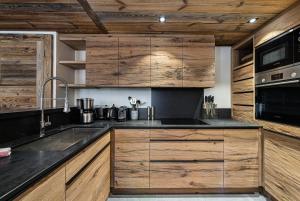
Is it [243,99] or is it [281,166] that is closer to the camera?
[281,166]

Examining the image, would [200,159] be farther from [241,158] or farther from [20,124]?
[20,124]

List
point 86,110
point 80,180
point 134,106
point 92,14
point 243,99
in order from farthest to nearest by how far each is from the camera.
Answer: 1. point 134,106
2. point 243,99
3. point 86,110
4. point 92,14
5. point 80,180

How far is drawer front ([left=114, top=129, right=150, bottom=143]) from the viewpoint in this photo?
102 inches

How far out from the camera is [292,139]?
2.01 metres

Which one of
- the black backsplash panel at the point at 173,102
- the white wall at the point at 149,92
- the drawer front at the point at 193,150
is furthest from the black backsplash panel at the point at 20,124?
the black backsplash panel at the point at 173,102

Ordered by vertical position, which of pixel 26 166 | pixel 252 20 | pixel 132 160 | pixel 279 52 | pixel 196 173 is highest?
pixel 252 20

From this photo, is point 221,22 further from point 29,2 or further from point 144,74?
point 29,2

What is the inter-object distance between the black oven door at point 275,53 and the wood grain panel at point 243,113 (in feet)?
1.70

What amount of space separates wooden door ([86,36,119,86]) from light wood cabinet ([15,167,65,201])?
1806 millimetres

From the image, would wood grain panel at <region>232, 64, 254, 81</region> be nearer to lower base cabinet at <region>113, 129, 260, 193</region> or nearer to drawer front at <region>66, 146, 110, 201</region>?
lower base cabinet at <region>113, 129, 260, 193</region>

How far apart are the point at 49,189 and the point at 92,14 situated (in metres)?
1.78

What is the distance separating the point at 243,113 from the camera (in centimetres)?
296

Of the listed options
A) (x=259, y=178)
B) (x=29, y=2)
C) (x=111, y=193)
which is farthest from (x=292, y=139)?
(x=29, y=2)

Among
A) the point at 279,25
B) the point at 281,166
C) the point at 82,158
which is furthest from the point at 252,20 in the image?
the point at 82,158
